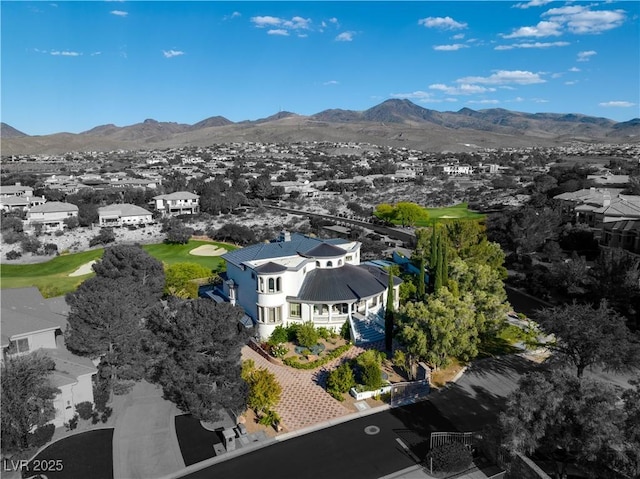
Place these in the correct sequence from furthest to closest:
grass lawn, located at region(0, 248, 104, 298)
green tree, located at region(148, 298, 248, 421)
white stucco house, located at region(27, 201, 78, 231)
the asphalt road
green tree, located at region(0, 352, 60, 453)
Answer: white stucco house, located at region(27, 201, 78, 231), grass lawn, located at region(0, 248, 104, 298), green tree, located at region(148, 298, 248, 421), the asphalt road, green tree, located at region(0, 352, 60, 453)

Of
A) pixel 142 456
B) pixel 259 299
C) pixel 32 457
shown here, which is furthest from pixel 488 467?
pixel 32 457

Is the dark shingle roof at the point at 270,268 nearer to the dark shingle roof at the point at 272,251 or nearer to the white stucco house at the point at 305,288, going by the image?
the white stucco house at the point at 305,288

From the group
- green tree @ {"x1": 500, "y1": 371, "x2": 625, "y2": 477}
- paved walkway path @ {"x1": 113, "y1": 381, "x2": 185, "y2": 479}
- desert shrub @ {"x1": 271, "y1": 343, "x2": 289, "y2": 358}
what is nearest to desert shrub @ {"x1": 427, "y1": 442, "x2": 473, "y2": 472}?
green tree @ {"x1": 500, "y1": 371, "x2": 625, "y2": 477}

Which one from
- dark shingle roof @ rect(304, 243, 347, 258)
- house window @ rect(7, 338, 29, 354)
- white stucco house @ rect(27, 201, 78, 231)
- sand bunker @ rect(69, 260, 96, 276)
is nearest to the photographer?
house window @ rect(7, 338, 29, 354)

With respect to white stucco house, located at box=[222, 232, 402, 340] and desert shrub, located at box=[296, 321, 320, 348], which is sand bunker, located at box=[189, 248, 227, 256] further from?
desert shrub, located at box=[296, 321, 320, 348]

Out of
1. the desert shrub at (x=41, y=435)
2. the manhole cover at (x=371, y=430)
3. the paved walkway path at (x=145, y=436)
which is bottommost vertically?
the manhole cover at (x=371, y=430)

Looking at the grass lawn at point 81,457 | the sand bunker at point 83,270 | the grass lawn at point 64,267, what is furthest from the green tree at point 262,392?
the sand bunker at point 83,270

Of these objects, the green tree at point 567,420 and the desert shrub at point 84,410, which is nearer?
the green tree at point 567,420

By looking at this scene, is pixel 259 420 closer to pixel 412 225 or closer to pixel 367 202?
pixel 412 225
